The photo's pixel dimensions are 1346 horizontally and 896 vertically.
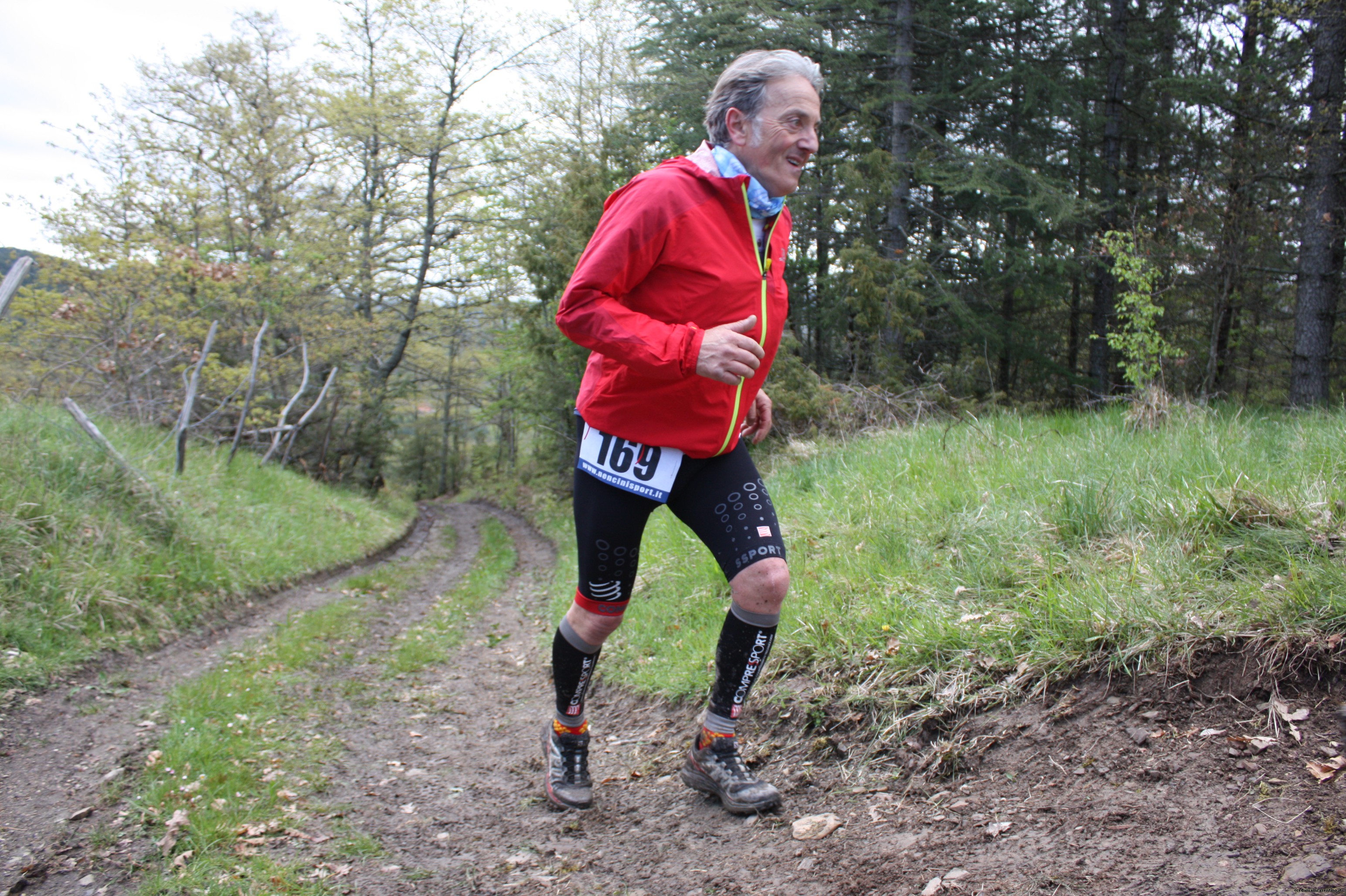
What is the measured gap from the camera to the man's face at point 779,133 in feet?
7.73

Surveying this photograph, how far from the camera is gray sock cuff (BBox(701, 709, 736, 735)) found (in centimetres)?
257

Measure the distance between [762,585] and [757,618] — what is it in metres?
0.14

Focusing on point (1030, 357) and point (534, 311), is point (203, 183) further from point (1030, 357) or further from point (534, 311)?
point (1030, 357)

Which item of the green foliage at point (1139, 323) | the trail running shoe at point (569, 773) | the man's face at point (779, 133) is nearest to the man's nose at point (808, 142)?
the man's face at point (779, 133)

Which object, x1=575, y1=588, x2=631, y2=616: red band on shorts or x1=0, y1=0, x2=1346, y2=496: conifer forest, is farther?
x1=0, y1=0, x2=1346, y2=496: conifer forest


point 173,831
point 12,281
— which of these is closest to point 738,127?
point 173,831

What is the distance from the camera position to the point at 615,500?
95.7 inches

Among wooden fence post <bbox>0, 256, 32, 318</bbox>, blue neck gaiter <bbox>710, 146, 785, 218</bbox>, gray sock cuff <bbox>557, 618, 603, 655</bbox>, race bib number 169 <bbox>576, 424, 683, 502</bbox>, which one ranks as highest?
blue neck gaiter <bbox>710, 146, 785, 218</bbox>

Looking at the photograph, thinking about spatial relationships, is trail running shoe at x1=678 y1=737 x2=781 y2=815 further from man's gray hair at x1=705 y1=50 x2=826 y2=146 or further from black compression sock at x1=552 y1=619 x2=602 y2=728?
man's gray hair at x1=705 y1=50 x2=826 y2=146

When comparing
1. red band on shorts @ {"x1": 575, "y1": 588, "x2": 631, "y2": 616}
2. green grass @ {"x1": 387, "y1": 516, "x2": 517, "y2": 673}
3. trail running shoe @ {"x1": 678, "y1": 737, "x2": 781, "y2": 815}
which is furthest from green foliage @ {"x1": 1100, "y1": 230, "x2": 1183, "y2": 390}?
green grass @ {"x1": 387, "y1": 516, "x2": 517, "y2": 673}

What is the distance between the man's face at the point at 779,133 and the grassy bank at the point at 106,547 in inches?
173

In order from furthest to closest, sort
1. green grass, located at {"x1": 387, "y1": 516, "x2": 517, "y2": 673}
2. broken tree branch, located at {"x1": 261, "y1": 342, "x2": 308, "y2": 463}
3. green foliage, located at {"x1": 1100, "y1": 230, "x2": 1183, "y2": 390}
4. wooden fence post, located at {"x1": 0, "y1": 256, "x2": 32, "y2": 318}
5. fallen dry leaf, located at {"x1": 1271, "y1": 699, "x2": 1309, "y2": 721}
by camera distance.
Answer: broken tree branch, located at {"x1": 261, "y1": 342, "x2": 308, "y2": 463} < green foliage, located at {"x1": 1100, "y1": 230, "x2": 1183, "y2": 390} < green grass, located at {"x1": 387, "y1": 516, "x2": 517, "y2": 673} < wooden fence post, located at {"x1": 0, "y1": 256, "x2": 32, "y2": 318} < fallen dry leaf, located at {"x1": 1271, "y1": 699, "x2": 1309, "y2": 721}

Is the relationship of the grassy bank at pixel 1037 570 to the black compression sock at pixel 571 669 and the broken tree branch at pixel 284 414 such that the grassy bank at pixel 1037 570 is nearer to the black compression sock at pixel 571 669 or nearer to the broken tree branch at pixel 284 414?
the black compression sock at pixel 571 669

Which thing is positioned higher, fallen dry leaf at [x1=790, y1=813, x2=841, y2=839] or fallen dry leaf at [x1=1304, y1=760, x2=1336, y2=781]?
fallen dry leaf at [x1=1304, y1=760, x2=1336, y2=781]
